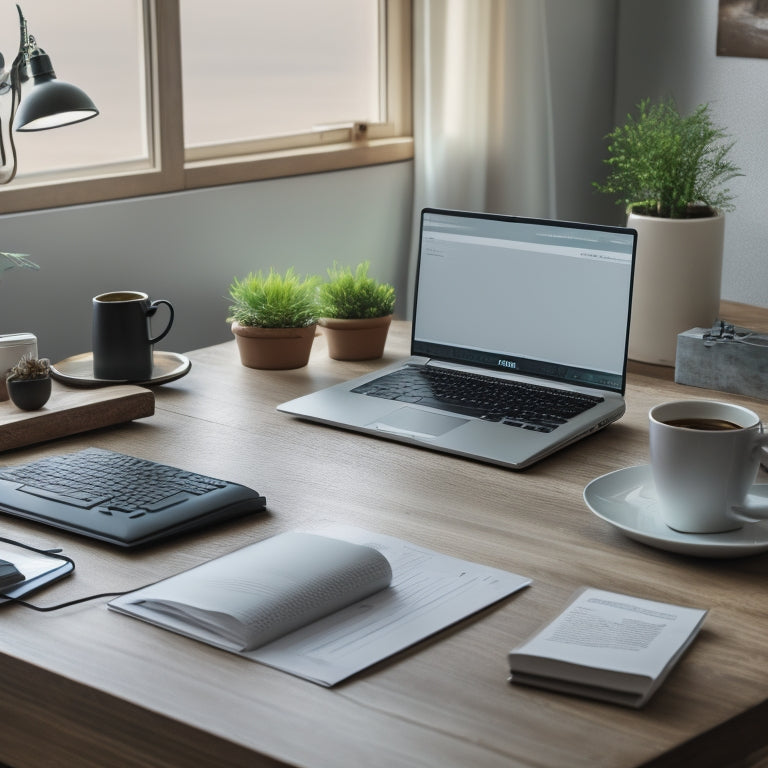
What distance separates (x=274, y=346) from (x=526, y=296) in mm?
405

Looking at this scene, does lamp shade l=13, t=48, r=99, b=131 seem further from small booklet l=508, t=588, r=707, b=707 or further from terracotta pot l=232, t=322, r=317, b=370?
small booklet l=508, t=588, r=707, b=707

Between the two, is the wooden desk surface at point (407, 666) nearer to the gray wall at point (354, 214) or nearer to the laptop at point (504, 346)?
the laptop at point (504, 346)

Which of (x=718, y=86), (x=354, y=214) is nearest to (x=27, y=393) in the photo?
(x=354, y=214)

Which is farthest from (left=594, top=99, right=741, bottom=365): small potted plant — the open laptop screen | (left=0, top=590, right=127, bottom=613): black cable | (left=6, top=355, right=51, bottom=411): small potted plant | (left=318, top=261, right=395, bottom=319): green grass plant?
(left=0, top=590, right=127, bottom=613): black cable

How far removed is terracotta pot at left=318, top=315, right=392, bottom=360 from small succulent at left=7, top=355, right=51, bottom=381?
46 centimetres

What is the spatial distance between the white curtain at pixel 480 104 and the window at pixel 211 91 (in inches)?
3.5

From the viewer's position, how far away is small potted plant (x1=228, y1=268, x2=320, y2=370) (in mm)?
1725

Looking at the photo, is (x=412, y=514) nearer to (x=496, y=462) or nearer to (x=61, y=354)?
(x=496, y=462)

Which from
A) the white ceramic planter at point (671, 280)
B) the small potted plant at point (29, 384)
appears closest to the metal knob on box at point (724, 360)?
the white ceramic planter at point (671, 280)

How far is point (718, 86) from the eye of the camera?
2762 mm

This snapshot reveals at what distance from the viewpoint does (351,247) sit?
2.58m

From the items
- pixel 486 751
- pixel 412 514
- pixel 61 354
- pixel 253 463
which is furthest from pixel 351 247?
pixel 486 751

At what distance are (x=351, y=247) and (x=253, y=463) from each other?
130 centimetres

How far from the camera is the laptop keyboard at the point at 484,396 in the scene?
1.45 meters
